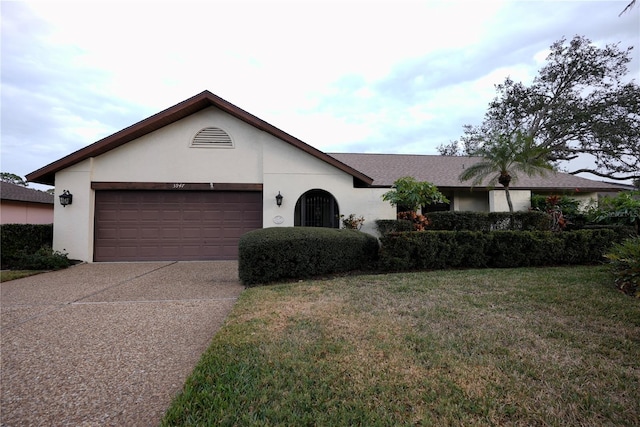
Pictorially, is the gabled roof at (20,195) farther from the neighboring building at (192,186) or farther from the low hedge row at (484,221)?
the low hedge row at (484,221)

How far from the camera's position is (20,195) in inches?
662

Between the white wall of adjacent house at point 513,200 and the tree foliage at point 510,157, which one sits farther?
the white wall of adjacent house at point 513,200

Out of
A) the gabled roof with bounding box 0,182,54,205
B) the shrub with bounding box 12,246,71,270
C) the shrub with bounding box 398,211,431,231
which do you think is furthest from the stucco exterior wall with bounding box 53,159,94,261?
the shrub with bounding box 398,211,431,231

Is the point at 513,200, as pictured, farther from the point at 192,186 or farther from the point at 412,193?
the point at 192,186

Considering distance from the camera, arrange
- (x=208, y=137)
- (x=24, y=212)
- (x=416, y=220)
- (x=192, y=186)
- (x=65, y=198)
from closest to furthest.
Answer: (x=65, y=198), (x=416, y=220), (x=192, y=186), (x=208, y=137), (x=24, y=212)

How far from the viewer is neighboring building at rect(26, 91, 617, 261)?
954cm

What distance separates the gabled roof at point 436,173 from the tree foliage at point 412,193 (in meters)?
3.09

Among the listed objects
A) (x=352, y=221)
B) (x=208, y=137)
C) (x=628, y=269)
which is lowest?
(x=628, y=269)

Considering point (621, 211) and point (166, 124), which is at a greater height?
point (166, 124)

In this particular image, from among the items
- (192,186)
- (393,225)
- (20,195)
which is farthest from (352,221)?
(20,195)

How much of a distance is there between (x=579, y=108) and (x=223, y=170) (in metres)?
24.7

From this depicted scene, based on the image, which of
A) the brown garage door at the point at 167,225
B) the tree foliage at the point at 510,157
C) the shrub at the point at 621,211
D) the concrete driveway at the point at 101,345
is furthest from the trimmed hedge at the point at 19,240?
the shrub at the point at 621,211

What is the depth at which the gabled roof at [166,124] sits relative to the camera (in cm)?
921

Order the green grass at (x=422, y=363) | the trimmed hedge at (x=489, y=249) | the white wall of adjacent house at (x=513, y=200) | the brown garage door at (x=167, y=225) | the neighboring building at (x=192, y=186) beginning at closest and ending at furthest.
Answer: the green grass at (x=422, y=363), the trimmed hedge at (x=489, y=249), the neighboring building at (x=192, y=186), the brown garage door at (x=167, y=225), the white wall of adjacent house at (x=513, y=200)
